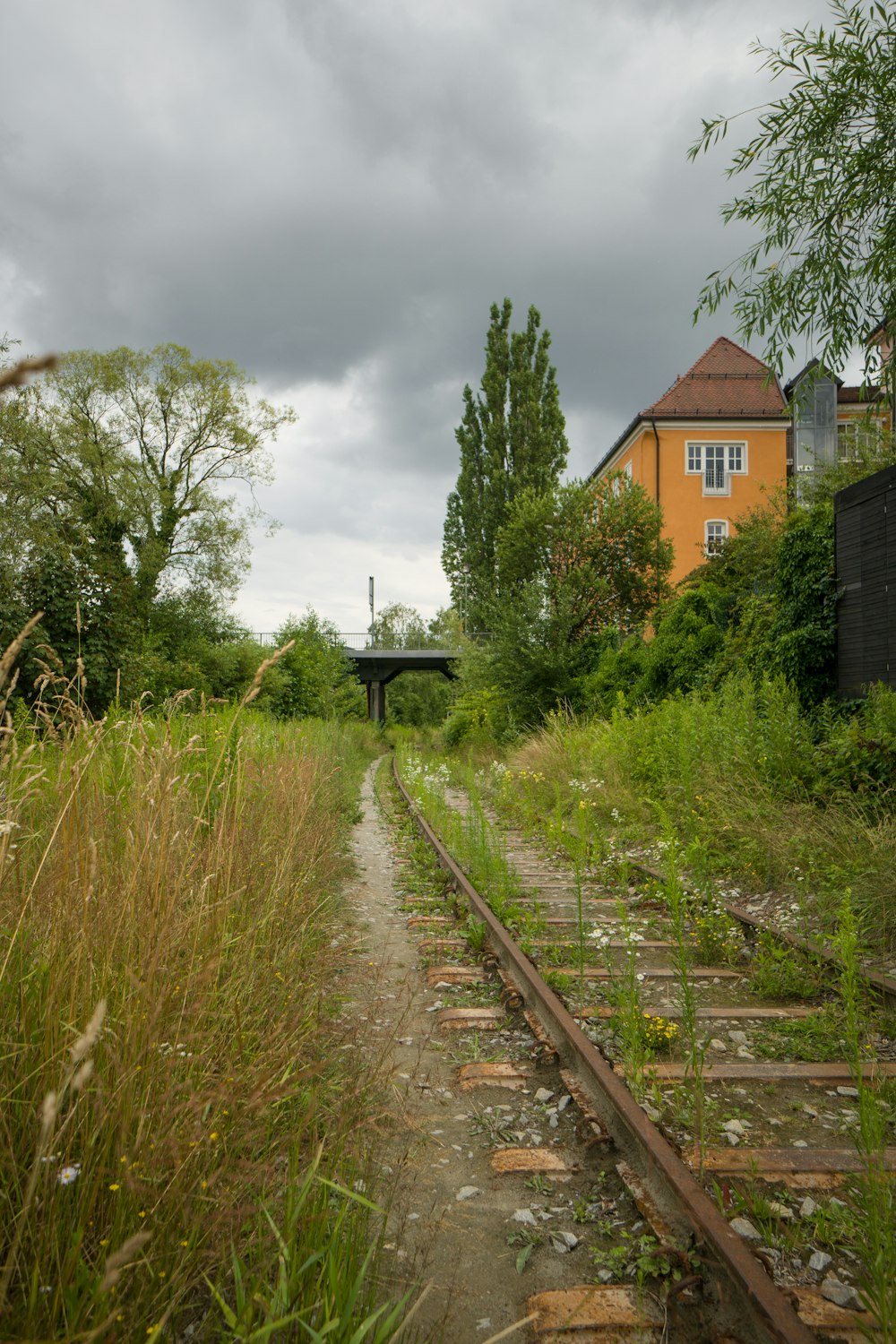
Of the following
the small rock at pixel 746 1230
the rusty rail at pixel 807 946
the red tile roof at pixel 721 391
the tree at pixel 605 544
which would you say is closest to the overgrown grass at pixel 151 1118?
the small rock at pixel 746 1230

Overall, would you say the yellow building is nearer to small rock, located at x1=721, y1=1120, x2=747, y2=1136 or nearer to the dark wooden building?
the dark wooden building

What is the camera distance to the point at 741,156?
7902mm

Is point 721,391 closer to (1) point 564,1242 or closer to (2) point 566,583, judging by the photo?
(2) point 566,583

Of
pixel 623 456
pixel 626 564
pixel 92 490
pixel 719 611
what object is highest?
pixel 623 456

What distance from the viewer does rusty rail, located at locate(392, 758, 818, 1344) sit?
6.55 feet

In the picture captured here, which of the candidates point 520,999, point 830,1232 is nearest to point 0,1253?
point 830,1232

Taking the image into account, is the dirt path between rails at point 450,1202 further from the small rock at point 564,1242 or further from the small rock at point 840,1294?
the small rock at point 840,1294

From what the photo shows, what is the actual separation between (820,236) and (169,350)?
1478 inches

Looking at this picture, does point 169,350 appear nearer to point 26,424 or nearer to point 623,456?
point 26,424

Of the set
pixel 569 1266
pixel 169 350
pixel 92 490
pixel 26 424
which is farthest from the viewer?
pixel 169 350

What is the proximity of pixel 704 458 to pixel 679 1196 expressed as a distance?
134ft

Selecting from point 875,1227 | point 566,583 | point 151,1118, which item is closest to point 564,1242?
point 875,1227

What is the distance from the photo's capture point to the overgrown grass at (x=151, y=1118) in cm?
176

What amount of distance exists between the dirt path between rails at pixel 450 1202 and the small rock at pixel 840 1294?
2.03ft
